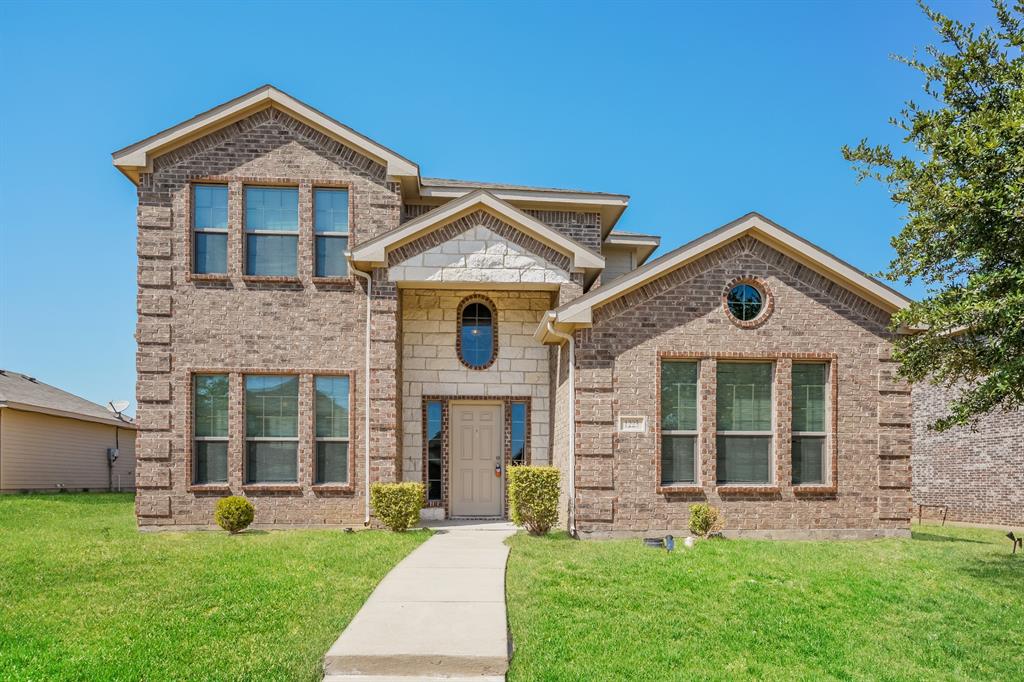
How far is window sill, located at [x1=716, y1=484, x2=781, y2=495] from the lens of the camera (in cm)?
1295

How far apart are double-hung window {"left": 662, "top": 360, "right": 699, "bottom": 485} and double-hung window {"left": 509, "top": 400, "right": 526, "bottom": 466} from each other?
340 centimetres

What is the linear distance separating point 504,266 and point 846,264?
598 cm

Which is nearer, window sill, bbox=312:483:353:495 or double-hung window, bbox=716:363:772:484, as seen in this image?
double-hung window, bbox=716:363:772:484

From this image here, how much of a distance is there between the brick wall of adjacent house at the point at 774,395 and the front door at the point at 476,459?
320 centimetres

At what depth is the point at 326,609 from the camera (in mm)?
8039

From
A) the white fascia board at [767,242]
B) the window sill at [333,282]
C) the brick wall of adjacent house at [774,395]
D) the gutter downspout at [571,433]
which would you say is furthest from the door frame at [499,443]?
the white fascia board at [767,242]

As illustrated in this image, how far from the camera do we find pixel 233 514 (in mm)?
13102

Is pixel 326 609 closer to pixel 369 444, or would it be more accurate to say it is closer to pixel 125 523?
pixel 369 444

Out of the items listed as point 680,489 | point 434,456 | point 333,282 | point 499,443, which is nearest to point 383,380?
point 333,282

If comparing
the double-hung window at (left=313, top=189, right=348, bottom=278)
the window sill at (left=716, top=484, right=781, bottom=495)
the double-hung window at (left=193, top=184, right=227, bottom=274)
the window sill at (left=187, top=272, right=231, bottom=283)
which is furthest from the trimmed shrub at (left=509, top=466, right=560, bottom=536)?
the double-hung window at (left=193, top=184, right=227, bottom=274)

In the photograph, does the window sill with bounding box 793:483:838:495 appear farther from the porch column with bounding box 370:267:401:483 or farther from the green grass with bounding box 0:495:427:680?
the porch column with bounding box 370:267:401:483

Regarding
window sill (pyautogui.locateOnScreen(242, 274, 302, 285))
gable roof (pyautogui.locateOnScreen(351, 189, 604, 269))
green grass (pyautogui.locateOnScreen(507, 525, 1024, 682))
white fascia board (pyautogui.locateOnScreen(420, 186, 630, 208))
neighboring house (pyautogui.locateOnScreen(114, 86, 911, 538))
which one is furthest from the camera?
white fascia board (pyautogui.locateOnScreen(420, 186, 630, 208))

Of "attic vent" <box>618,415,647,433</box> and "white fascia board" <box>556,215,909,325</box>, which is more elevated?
"white fascia board" <box>556,215,909,325</box>

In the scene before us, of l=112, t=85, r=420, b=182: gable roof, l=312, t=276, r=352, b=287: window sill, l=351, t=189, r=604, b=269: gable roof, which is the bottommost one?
l=312, t=276, r=352, b=287: window sill
